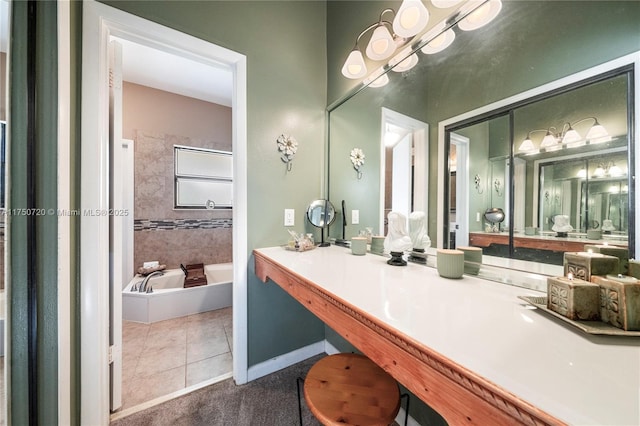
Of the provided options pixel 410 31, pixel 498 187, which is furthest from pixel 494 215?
pixel 410 31

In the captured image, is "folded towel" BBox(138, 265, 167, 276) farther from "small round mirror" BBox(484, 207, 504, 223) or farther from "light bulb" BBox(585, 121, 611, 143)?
"light bulb" BBox(585, 121, 611, 143)

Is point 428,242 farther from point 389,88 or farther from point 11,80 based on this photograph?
point 11,80

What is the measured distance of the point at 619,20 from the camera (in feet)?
2.08

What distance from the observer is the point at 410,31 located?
1.08 meters

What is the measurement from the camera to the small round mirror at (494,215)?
0.87 metres

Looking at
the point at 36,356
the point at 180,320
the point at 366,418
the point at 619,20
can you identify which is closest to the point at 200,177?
the point at 180,320

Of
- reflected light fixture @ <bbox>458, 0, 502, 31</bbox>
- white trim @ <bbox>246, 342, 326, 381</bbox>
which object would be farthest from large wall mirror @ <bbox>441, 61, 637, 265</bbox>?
white trim @ <bbox>246, 342, 326, 381</bbox>

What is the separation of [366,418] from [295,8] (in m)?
2.37

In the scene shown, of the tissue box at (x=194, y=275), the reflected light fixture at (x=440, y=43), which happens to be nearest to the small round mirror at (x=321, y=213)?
the reflected light fixture at (x=440, y=43)

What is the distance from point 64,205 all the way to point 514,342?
1553 millimetres

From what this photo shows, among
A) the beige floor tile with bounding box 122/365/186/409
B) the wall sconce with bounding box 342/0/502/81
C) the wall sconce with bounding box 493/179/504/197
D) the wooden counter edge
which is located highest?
the wall sconce with bounding box 342/0/502/81

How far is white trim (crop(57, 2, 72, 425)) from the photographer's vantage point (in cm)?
91

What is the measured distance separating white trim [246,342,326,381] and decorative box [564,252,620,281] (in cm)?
159

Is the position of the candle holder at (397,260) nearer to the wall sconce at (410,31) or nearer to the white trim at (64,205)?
the wall sconce at (410,31)
